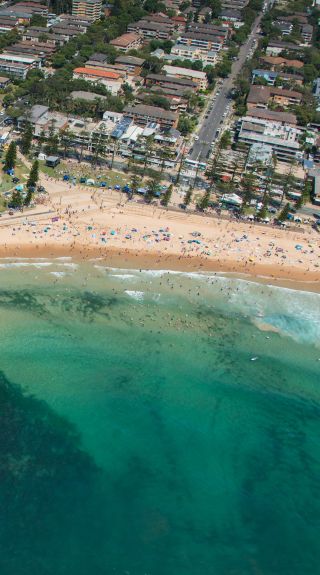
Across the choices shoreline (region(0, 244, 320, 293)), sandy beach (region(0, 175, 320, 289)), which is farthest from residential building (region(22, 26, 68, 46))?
shoreline (region(0, 244, 320, 293))

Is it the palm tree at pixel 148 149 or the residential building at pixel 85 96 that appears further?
Result: the residential building at pixel 85 96

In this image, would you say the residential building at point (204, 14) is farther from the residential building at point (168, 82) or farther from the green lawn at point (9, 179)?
the green lawn at point (9, 179)

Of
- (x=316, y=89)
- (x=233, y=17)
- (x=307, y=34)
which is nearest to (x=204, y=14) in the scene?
(x=233, y=17)

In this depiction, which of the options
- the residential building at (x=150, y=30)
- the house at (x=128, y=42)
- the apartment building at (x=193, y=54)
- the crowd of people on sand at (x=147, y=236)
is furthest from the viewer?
the residential building at (x=150, y=30)

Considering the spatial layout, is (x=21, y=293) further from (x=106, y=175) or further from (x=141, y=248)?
(x=106, y=175)

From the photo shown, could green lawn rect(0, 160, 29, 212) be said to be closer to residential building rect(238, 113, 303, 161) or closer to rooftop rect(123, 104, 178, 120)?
rooftop rect(123, 104, 178, 120)

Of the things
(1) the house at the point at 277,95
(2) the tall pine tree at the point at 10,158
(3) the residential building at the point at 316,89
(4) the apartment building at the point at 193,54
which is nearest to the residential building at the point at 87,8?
(4) the apartment building at the point at 193,54

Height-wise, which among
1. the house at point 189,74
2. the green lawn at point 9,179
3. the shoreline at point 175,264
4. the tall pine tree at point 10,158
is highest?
the house at point 189,74
